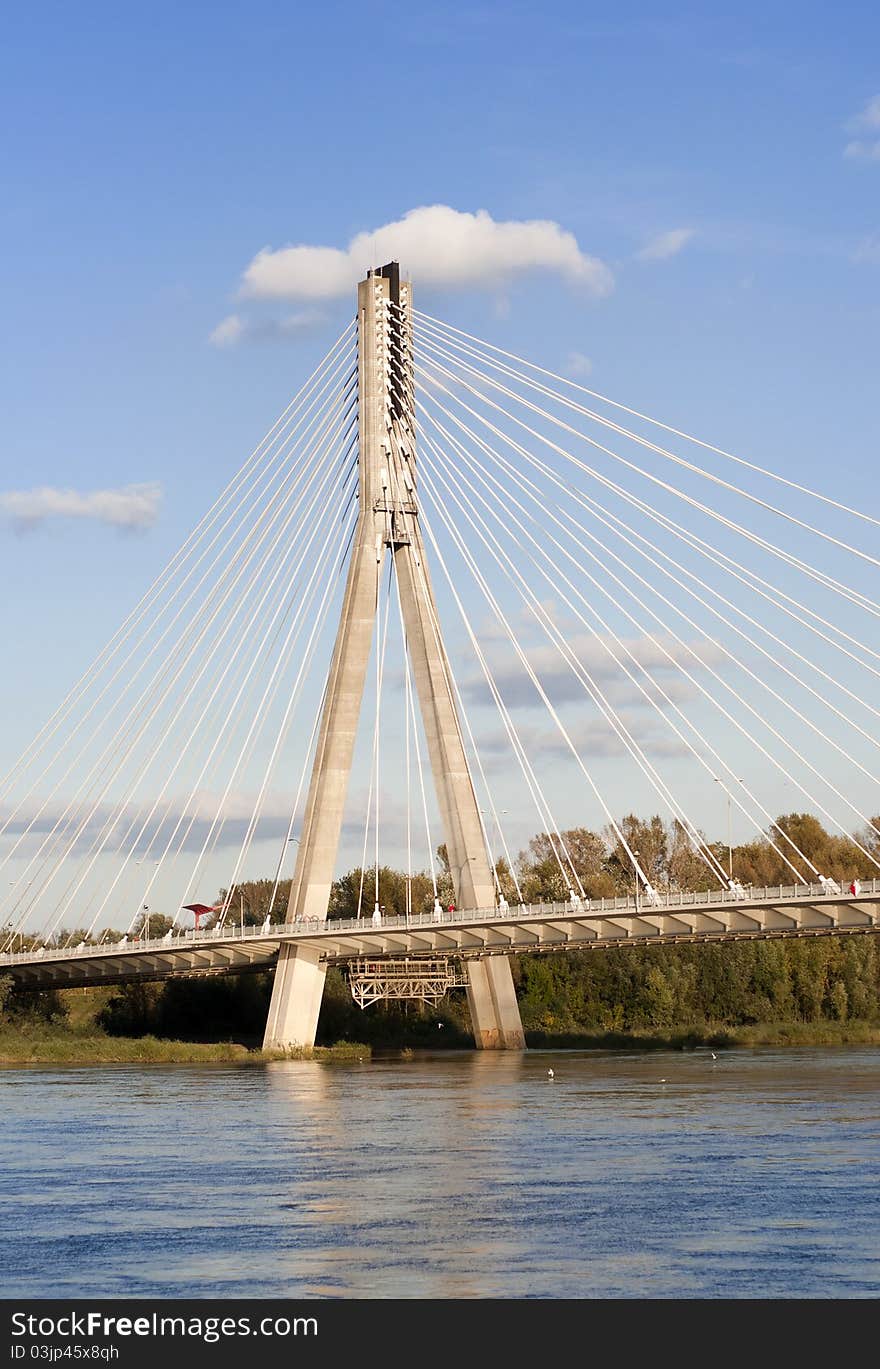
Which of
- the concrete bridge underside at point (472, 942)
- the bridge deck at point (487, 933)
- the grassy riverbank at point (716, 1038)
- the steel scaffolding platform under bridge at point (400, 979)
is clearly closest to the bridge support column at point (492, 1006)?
the concrete bridge underside at point (472, 942)

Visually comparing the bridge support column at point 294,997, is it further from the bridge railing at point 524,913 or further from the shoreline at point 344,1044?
the bridge railing at point 524,913

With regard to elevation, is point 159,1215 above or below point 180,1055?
below

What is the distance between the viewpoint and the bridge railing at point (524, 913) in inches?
2378

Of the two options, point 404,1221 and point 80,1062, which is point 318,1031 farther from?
point 404,1221

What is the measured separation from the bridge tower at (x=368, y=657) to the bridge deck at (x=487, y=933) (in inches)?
61.5

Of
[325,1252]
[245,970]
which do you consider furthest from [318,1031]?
[325,1252]

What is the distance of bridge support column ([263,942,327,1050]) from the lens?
72.3 m

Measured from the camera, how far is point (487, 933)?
69938mm

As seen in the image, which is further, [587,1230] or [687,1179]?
[687,1179]

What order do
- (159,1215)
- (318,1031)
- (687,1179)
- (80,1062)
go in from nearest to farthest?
(159,1215) → (687,1179) → (80,1062) → (318,1031)

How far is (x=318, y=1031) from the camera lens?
284 ft
